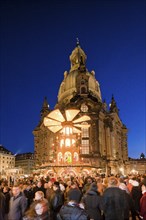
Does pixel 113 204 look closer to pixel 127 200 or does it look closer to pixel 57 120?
pixel 127 200

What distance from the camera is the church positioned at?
4491 centimetres

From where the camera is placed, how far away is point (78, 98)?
65562mm

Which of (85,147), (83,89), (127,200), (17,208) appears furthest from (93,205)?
(83,89)

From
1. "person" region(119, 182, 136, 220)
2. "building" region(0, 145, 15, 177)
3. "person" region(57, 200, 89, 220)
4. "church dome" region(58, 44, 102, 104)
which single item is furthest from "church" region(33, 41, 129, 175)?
"building" region(0, 145, 15, 177)

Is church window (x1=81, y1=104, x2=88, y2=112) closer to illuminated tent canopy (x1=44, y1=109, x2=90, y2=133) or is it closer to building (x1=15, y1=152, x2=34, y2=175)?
illuminated tent canopy (x1=44, y1=109, x2=90, y2=133)

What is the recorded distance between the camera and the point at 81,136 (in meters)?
61.3

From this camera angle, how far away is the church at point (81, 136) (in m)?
44.9

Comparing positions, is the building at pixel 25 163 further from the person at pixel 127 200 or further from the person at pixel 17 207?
the person at pixel 17 207

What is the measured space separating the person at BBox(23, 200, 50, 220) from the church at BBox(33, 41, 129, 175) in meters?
34.8

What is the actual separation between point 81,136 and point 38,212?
55.2 meters

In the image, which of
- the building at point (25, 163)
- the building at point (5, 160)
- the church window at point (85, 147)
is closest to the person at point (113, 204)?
the church window at point (85, 147)

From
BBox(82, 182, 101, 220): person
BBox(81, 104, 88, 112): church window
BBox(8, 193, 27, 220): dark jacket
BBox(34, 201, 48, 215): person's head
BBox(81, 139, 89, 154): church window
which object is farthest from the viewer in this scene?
BBox(81, 104, 88, 112): church window

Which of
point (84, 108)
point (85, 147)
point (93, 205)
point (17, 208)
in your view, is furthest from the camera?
point (84, 108)

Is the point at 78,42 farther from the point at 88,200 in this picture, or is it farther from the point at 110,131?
the point at 88,200
